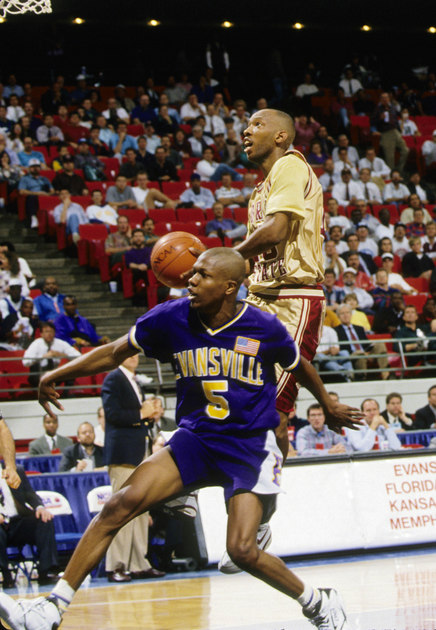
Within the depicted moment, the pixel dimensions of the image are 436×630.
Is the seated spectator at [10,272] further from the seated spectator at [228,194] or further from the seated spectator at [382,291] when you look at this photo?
the seated spectator at [382,291]

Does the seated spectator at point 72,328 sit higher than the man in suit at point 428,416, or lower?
higher

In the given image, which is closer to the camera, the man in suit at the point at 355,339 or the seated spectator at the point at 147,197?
the man in suit at the point at 355,339

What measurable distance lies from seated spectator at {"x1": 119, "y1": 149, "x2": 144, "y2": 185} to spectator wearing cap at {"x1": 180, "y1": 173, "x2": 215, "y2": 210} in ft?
2.94

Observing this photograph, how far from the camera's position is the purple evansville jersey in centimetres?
455

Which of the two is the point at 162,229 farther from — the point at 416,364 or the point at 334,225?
the point at 416,364

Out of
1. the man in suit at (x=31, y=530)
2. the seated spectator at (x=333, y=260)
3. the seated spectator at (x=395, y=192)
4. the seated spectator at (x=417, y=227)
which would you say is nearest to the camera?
the man in suit at (x=31, y=530)

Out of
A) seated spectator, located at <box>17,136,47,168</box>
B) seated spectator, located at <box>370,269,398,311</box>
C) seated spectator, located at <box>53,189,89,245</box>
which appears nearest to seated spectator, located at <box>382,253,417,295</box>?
seated spectator, located at <box>370,269,398,311</box>

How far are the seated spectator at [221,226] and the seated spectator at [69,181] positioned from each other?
7.07 ft

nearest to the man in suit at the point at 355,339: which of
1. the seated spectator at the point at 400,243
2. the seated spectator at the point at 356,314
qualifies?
the seated spectator at the point at 356,314

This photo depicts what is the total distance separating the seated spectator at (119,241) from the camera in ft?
45.1

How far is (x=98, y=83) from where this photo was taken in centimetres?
2188

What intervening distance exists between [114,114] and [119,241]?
4.84 metres

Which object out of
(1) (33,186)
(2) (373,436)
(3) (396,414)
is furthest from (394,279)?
(1) (33,186)

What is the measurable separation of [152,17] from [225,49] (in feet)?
11.6
